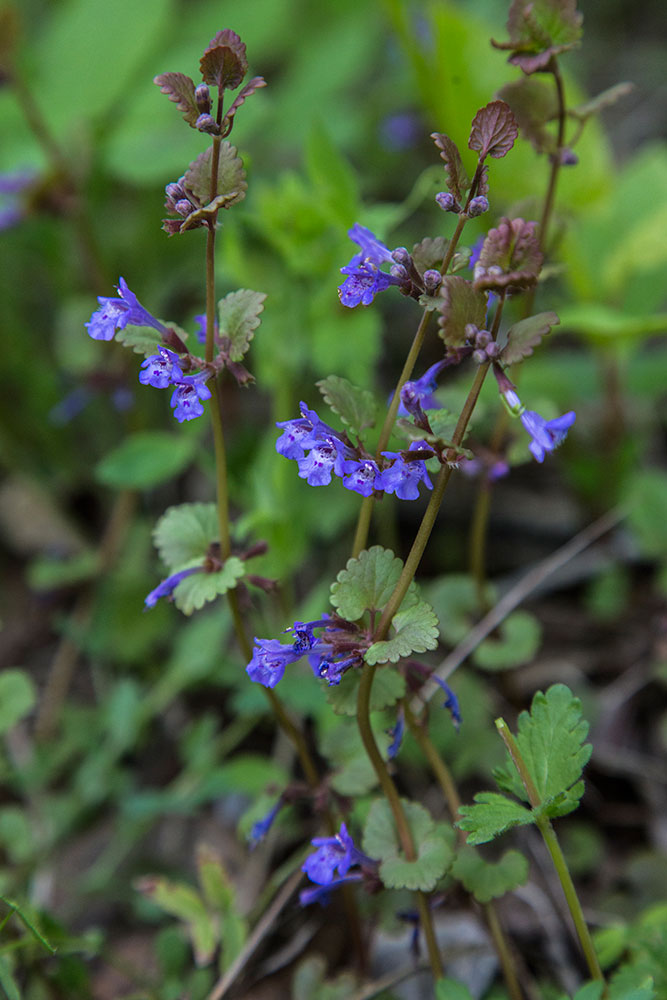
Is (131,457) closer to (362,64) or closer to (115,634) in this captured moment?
(115,634)

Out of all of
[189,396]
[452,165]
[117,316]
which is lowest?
[189,396]

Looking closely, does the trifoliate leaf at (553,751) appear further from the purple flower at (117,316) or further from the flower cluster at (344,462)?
the purple flower at (117,316)

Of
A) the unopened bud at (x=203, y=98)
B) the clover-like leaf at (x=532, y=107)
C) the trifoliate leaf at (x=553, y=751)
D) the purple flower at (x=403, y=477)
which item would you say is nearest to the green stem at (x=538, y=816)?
the trifoliate leaf at (x=553, y=751)

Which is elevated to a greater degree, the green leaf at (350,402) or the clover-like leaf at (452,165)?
the clover-like leaf at (452,165)

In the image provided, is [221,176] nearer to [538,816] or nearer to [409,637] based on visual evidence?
[409,637]

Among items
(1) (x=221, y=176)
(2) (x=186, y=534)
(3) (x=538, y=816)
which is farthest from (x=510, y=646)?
(1) (x=221, y=176)

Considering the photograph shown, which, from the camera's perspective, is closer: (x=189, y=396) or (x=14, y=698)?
(x=189, y=396)

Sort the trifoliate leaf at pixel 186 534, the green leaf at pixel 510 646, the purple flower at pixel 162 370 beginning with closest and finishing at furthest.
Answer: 1. the purple flower at pixel 162 370
2. the trifoliate leaf at pixel 186 534
3. the green leaf at pixel 510 646
